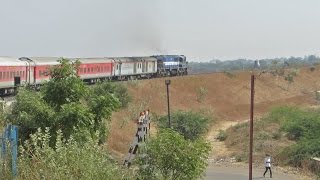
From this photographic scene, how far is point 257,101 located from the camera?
74.1 metres

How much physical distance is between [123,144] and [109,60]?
94.7 ft

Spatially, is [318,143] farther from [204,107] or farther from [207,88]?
[207,88]

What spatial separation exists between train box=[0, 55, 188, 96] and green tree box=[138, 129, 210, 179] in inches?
140

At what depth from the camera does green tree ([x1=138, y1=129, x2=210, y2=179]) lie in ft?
44.3

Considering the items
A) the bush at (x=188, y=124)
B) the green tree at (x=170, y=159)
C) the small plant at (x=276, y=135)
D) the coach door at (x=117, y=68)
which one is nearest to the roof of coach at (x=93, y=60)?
the coach door at (x=117, y=68)

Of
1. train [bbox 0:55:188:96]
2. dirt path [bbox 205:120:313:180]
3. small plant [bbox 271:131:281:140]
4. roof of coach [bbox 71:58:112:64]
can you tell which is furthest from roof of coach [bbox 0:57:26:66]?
small plant [bbox 271:131:281:140]

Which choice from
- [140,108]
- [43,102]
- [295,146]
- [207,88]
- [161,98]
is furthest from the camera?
[207,88]

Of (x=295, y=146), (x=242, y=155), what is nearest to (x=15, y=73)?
(x=242, y=155)

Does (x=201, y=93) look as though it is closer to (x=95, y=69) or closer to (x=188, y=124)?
(x=95, y=69)

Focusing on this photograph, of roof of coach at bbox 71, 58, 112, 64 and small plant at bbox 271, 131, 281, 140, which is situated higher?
roof of coach at bbox 71, 58, 112, 64

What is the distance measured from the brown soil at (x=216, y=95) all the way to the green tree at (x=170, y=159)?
2318 centimetres

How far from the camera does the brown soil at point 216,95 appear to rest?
5497 cm

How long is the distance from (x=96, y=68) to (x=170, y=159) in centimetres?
4386

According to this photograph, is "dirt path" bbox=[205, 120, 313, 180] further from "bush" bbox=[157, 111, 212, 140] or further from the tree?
the tree
